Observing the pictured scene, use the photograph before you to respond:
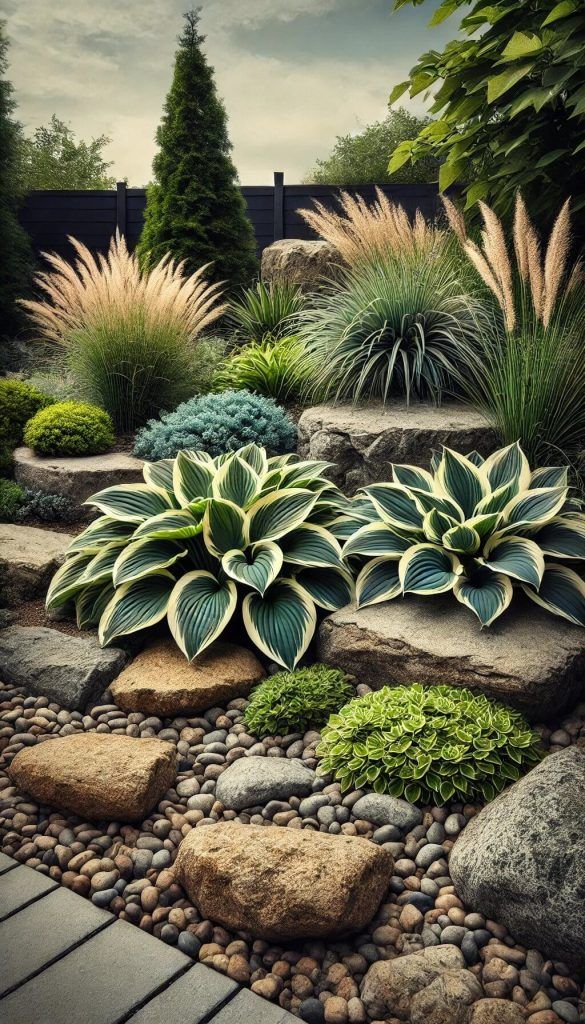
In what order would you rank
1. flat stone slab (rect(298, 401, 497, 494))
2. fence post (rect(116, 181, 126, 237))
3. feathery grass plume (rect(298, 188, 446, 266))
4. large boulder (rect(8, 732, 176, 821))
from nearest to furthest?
large boulder (rect(8, 732, 176, 821))
flat stone slab (rect(298, 401, 497, 494))
feathery grass plume (rect(298, 188, 446, 266))
fence post (rect(116, 181, 126, 237))

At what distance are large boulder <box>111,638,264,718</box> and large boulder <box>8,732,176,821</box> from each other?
0.31m

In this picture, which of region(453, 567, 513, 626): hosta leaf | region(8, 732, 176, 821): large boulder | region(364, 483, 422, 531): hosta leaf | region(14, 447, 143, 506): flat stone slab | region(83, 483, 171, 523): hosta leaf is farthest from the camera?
region(14, 447, 143, 506): flat stone slab

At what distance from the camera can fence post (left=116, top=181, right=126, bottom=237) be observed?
979cm

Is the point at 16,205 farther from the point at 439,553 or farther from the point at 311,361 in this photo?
the point at 439,553

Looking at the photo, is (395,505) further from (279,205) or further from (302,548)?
(279,205)

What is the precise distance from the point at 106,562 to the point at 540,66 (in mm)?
3208

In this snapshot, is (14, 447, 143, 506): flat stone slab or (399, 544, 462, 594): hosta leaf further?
(14, 447, 143, 506): flat stone slab

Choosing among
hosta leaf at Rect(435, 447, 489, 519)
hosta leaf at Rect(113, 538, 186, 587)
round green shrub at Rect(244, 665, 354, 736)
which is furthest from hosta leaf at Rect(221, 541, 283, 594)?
hosta leaf at Rect(435, 447, 489, 519)

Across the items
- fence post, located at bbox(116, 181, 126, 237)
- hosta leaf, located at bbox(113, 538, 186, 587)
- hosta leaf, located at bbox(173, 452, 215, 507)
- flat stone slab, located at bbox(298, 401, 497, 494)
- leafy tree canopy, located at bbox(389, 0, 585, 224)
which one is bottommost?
hosta leaf, located at bbox(113, 538, 186, 587)

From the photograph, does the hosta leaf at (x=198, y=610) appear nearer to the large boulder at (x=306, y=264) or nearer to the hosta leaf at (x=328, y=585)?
the hosta leaf at (x=328, y=585)

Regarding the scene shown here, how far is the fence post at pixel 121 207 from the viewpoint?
385 inches

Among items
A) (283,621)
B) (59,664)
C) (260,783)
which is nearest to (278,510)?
(283,621)

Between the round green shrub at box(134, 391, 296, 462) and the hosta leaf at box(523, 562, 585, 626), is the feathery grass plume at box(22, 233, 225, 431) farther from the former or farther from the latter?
the hosta leaf at box(523, 562, 585, 626)

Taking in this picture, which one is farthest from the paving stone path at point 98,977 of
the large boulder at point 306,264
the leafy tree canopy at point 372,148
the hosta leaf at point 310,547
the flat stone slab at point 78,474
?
the leafy tree canopy at point 372,148
